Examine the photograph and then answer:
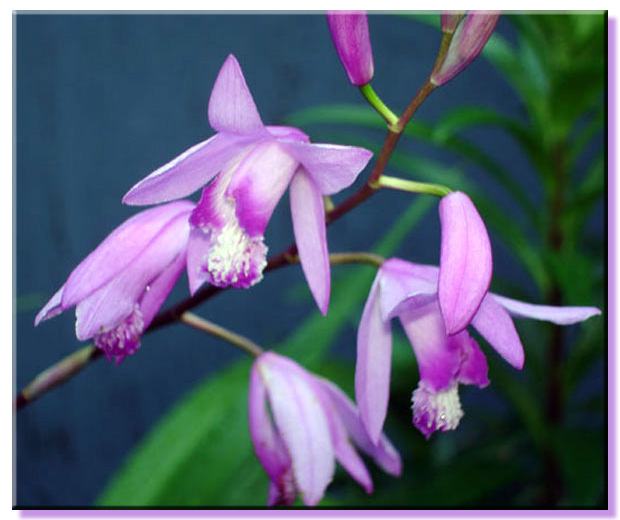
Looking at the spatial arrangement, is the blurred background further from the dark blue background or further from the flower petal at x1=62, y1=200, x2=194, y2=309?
the flower petal at x1=62, y1=200, x2=194, y2=309

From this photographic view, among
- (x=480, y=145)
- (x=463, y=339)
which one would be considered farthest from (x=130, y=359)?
(x=463, y=339)

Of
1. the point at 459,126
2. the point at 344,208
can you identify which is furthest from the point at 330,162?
the point at 459,126

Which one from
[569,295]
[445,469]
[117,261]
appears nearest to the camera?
[117,261]

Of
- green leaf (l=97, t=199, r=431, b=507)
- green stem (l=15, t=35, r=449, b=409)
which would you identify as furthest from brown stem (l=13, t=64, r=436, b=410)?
green leaf (l=97, t=199, r=431, b=507)

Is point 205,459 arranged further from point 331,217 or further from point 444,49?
point 444,49

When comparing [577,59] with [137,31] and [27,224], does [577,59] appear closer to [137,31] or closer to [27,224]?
[137,31]
